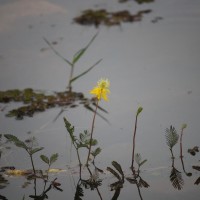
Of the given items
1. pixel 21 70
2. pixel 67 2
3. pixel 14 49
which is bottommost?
pixel 21 70

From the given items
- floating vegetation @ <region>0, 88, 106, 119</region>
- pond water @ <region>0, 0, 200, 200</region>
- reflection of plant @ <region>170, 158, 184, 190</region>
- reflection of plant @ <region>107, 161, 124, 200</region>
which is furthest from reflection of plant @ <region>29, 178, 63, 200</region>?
floating vegetation @ <region>0, 88, 106, 119</region>

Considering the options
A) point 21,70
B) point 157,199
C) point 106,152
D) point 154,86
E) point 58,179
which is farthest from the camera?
point 21,70

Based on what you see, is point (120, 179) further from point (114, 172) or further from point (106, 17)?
point (106, 17)

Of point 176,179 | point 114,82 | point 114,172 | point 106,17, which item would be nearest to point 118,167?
point 114,172

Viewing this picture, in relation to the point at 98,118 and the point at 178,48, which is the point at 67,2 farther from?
the point at 98,118

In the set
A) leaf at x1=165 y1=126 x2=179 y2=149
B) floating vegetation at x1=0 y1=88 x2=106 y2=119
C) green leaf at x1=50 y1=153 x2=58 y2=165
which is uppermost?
floating vegetation at x1=0 y1=88 x2=106 y2=119

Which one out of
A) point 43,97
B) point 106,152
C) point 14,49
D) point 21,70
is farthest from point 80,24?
point 106,152

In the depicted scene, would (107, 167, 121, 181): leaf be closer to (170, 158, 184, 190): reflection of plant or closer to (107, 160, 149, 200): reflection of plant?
(107, 160, 149, 200): reflection of plant
